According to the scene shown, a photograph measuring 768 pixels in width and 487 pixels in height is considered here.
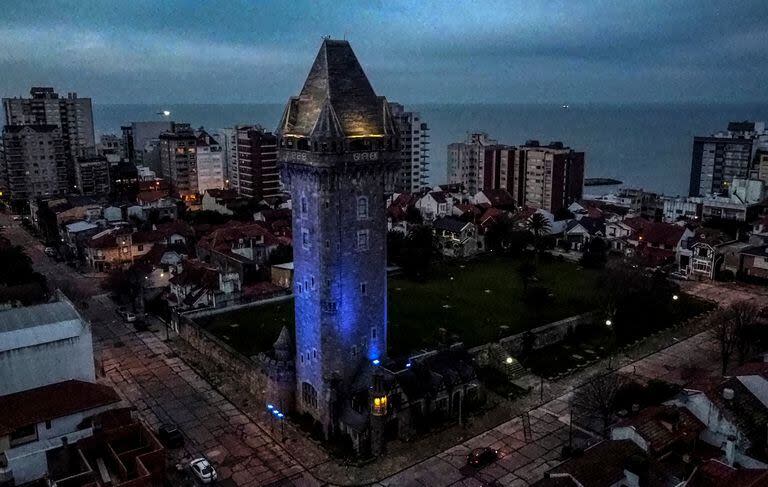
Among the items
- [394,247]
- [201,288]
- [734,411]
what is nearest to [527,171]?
[394,247]

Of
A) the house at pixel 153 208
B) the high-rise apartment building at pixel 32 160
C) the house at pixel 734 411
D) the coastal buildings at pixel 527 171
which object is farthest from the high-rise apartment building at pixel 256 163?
the house at pixel 734 411

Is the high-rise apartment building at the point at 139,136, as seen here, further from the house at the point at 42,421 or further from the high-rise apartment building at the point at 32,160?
the house at the point at 42,421

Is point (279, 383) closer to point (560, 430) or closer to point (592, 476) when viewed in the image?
point (560, 430)

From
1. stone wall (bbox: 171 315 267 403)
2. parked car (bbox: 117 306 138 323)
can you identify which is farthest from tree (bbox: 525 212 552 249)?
parked car (bbox: 117 306 138 323)

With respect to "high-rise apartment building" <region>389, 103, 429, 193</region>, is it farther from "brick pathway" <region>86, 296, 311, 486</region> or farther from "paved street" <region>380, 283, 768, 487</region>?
"paved street" <region>380, 283, 768, 487</region>

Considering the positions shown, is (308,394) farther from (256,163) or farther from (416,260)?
(256,163)

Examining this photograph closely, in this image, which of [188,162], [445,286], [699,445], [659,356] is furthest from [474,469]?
[188,162]
